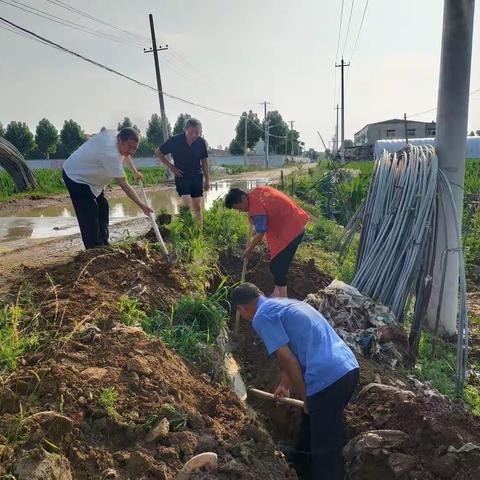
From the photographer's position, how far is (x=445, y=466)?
102 inches

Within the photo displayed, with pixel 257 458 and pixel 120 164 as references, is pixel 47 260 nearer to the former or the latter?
pixel 120 164

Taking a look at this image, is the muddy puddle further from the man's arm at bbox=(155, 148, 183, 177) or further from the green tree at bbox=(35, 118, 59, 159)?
the green tree at bbox=(35, 118, 59, 159)

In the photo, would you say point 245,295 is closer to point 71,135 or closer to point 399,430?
point 399,430

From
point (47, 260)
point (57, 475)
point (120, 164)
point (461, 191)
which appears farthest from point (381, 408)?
point (47, 260)

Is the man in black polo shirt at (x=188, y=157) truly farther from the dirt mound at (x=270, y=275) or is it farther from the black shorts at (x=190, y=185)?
the dirt mound at (x=270, y=275)

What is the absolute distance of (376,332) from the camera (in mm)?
4074

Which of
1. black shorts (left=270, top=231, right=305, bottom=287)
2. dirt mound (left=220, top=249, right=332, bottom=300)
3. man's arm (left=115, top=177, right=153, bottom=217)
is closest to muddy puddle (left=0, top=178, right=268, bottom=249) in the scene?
dirt mound (left=220, top=249, right=332, bottom=300)

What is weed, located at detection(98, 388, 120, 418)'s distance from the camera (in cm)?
239

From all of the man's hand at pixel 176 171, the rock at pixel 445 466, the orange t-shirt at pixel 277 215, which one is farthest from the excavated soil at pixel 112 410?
the man's hand at pixel 176 171

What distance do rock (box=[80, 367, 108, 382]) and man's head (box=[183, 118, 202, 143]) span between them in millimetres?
4202

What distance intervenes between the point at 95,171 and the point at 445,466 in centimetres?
396

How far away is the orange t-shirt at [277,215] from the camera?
430 centimetres

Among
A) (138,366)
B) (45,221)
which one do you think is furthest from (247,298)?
(45,221)

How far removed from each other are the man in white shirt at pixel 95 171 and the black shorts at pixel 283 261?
1.46 meters
